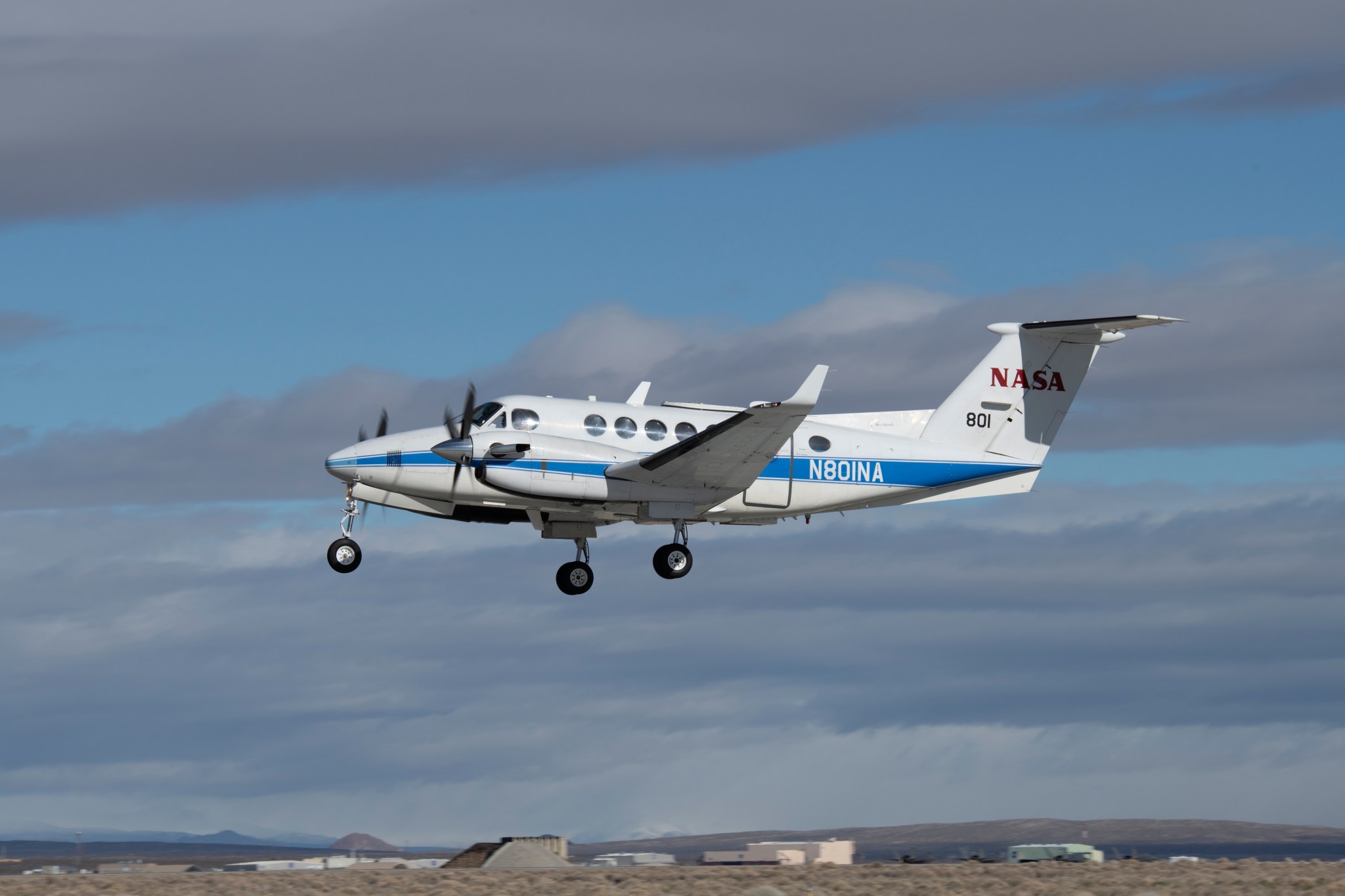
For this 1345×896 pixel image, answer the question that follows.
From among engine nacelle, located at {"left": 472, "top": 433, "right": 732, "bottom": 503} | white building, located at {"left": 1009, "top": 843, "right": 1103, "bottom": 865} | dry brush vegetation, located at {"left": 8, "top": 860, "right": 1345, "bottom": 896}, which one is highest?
engine nacelle, located at {"left": 472, "top": 433, "right": 732, "bottom": 503}

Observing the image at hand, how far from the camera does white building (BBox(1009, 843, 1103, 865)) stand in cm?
4094

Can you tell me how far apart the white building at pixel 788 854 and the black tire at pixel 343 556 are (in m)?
14.9

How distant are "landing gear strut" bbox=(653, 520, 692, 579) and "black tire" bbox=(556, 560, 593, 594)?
165 cm

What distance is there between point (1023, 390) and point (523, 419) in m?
12.4

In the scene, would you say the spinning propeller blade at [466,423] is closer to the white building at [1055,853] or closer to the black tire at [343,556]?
the black tire at [343,556]

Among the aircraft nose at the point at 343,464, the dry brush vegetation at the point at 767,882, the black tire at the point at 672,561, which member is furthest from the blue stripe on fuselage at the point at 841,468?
the dry brush vegetation at the point at 767,882

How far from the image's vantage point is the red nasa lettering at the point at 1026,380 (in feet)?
116

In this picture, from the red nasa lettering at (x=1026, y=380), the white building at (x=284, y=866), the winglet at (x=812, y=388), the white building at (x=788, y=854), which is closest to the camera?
the winglet at (x=812, y=388)

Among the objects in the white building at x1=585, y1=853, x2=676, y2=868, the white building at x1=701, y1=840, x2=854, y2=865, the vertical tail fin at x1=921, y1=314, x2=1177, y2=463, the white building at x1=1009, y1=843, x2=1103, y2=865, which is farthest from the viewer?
the white building at x1=701, y1=840, x2=854, y2=865

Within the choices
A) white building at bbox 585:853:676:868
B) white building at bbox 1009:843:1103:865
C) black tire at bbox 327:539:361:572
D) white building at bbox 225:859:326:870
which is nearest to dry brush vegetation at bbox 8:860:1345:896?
white building at bbox 225:859:326:870

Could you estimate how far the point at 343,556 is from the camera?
30.4 metres

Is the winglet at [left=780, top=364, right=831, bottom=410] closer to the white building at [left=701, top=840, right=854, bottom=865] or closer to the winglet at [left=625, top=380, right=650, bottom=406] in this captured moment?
the winglet at [left=625, top=380, right=650, bottom=406]

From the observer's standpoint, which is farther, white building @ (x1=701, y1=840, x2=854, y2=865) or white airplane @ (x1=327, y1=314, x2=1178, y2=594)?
white building @ (x1=701, y1=840, x2=854, y2=865)

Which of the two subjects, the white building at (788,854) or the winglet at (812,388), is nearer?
the winglet at (812,388)
